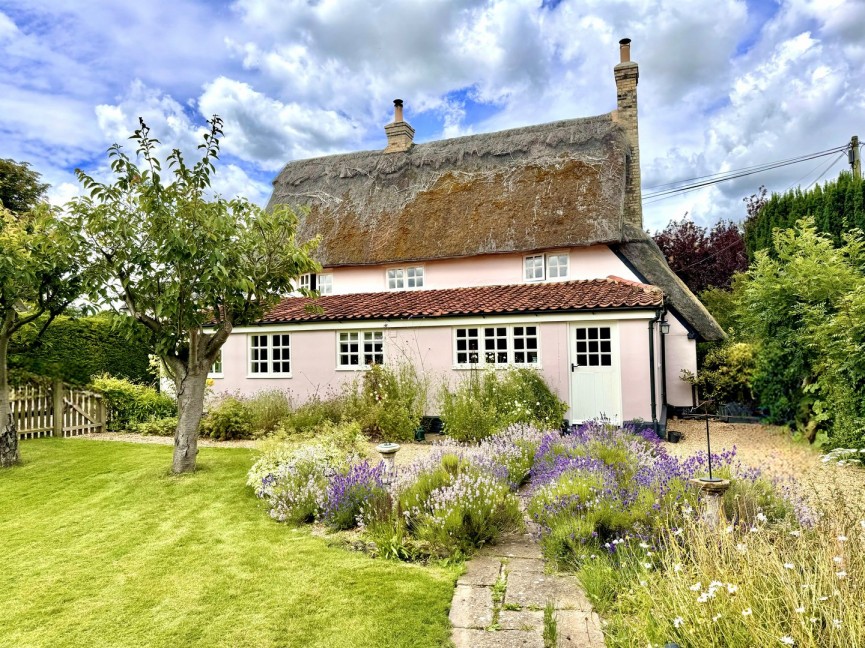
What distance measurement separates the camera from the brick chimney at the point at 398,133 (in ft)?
60.8

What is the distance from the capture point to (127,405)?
13.1m

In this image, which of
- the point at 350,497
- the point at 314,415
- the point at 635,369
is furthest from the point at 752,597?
the point at 314,415

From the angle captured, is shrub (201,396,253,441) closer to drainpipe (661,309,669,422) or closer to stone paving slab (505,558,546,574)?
stone paving slab (505,558,546,574)

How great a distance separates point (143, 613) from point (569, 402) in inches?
355

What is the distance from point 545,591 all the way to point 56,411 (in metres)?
12.5

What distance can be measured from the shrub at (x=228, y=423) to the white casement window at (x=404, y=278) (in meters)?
5.64

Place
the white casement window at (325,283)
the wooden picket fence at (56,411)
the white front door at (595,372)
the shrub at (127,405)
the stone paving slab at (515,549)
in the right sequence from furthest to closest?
the white casement window at (325,283)
the shrub at (127,405)
the wooden picket fence at (56,411)
the white front door at (595,372)
the stone paving slab at (515,549)

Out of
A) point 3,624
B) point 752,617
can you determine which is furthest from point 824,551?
point 3,624

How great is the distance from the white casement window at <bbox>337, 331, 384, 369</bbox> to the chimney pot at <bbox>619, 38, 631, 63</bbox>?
11.6 m

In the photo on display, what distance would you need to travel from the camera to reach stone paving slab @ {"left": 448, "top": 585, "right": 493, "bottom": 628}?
362 cm

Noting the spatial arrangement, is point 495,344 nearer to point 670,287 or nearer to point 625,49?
point 670,287

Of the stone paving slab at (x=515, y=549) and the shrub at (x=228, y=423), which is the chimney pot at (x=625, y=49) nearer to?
the shrub at (x=228, y=423)

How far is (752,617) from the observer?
2570 mm

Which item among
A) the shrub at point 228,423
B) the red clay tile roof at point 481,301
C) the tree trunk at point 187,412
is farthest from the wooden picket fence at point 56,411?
the tree trunk at point 187,412
